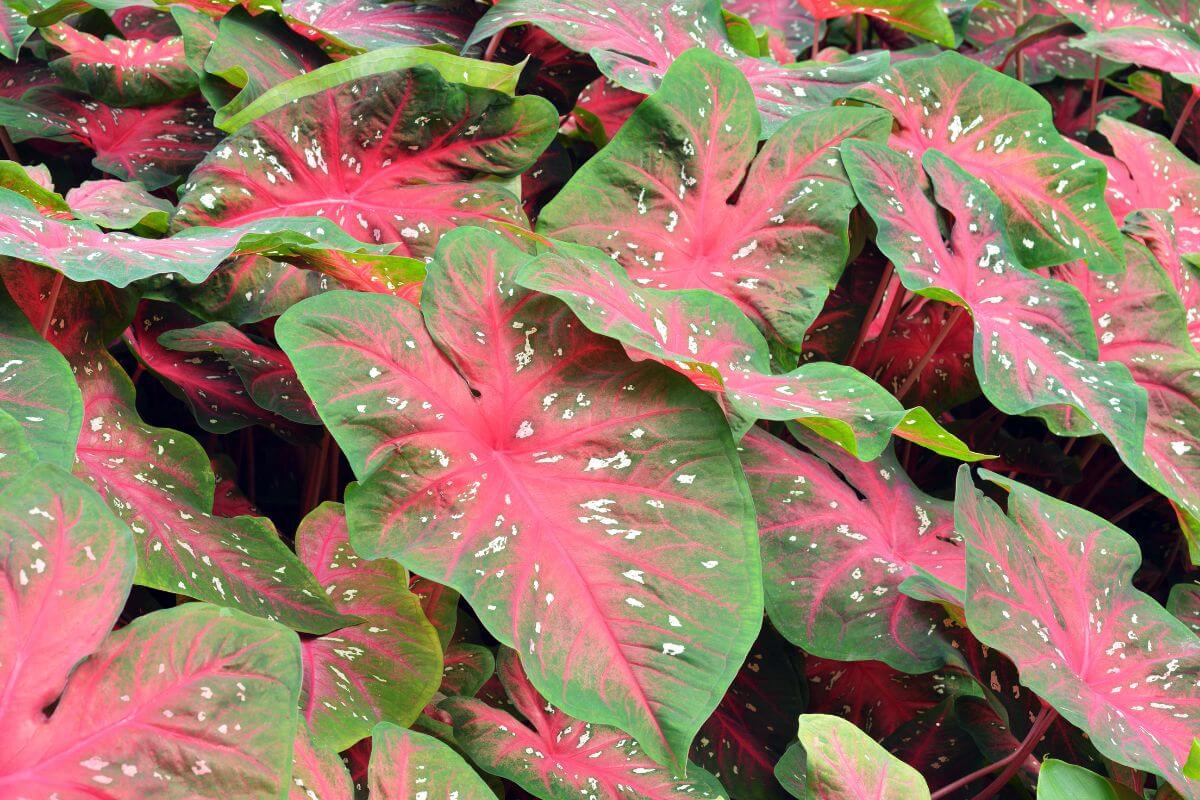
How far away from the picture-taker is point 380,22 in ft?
5.01

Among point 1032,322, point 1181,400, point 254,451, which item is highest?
point 1032,322

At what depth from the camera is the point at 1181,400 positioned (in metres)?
1.40

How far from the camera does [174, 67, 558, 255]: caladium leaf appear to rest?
1192 millimetres

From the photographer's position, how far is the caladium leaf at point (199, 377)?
115cm

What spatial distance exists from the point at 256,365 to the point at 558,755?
523 millimetres

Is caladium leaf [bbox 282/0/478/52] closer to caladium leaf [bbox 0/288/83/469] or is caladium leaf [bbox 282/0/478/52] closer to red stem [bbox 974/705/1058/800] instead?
caladium leaf [bbox 0/288/83/469]

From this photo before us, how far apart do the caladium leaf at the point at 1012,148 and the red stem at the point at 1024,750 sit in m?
0.63

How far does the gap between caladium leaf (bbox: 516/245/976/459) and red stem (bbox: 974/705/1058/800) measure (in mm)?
288

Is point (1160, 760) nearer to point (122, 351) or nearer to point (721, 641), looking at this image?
point (721, 641)

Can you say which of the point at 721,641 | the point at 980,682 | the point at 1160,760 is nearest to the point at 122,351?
the point at 721,641

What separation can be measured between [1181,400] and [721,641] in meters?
0.91

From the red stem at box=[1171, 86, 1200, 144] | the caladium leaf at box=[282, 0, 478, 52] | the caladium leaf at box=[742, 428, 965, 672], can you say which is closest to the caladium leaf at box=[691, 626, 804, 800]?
the caladium leaf at box=[742, 428, 965, 672]

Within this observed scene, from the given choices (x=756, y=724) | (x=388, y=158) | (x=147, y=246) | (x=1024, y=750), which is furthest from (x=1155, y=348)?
(x=147, y=246)

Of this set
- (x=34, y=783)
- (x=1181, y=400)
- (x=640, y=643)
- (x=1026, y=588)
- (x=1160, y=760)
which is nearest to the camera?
(x=34, y=783)
